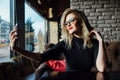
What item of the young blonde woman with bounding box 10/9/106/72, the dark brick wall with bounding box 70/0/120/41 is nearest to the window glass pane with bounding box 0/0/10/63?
the dark brick wall with bounding box 70/0/120/41

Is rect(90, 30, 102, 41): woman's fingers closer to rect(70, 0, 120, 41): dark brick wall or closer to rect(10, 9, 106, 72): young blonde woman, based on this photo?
rect(10, 9, 106, 72): young blonde woman

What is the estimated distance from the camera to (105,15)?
5.00 meters

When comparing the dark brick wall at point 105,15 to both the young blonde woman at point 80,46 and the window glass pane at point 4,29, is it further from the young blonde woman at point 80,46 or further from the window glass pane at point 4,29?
the young blonde woman at point 80,46

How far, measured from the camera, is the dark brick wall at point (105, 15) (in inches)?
195

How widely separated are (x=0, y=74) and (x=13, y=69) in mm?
253

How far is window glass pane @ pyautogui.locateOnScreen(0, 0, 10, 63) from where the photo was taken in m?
3.64

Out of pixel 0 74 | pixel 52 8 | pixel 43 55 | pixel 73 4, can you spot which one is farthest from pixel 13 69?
pixel 52 8

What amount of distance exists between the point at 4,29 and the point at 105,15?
2.14 meters

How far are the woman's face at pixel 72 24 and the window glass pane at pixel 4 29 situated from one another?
85.9 inches

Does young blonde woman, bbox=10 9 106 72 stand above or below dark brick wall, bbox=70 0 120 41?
below

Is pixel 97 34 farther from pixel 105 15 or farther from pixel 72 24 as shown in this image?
pixel 105 15

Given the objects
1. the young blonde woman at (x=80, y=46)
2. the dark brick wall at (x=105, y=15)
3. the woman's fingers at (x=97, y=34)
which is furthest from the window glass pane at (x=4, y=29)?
the woman's fingers at (x=97, y=34)

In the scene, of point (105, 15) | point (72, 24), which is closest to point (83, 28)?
point (72, 24)

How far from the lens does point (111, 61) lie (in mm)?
3518
